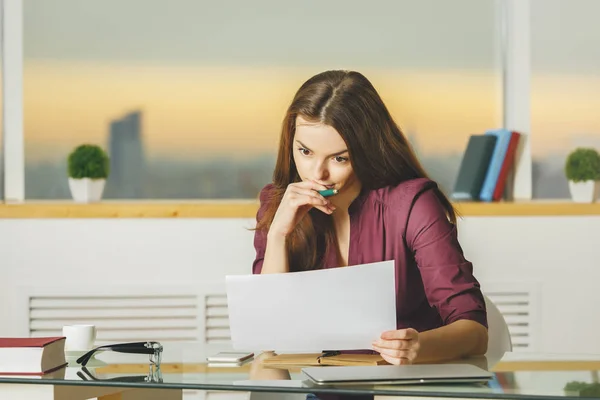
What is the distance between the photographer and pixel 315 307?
169 centimetres

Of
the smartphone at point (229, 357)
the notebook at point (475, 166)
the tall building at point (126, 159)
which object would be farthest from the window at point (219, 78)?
the smartphone at point (229, 357)

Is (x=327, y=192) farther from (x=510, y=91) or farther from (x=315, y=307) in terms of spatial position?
(x=510, y=91)

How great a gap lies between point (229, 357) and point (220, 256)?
1.73 metres

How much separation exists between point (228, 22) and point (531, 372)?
99.3 inches

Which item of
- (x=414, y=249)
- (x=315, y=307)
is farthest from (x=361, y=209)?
(x=315, y=307)

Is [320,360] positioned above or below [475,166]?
below

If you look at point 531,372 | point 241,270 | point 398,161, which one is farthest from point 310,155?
point 241,270

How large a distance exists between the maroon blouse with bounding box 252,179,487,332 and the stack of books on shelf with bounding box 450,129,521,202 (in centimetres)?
153

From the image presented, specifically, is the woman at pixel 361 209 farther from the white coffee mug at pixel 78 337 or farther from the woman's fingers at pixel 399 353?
the white coffee mug at pixel 78 337

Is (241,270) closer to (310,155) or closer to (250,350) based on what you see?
(310,155)

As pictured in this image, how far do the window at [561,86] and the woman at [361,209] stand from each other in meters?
1.73

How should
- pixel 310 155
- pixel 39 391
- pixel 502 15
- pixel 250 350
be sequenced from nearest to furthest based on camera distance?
1. pixel 39 391
2. pixel 250 350
3. pixel 310 155
4. pixel 502 15

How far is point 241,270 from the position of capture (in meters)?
3.46

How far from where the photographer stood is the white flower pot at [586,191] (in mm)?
3564
